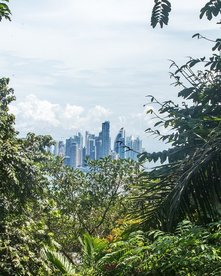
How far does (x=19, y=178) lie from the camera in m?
7.14

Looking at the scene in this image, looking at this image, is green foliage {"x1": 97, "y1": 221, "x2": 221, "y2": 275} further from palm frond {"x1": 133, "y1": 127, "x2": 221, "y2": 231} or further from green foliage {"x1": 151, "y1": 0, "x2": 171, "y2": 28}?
green foliage {"x1": 151, "y1": 0, "x2": 171, "y2": 28}

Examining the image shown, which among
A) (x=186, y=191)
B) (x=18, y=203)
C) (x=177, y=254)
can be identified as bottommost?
(x=177, y=254)

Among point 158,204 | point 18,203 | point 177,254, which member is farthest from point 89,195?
point 177,254

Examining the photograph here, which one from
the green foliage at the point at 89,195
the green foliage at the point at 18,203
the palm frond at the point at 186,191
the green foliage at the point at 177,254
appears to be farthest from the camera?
the green foliage at the point at 89,195

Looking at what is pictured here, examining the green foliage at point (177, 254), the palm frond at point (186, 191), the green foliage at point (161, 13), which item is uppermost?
the green foliage at point (161, 13)

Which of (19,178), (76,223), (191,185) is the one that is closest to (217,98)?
(191,185)

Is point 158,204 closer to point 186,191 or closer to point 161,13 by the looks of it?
point 186,191

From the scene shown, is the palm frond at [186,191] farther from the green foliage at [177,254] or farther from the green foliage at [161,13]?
the green foliage at [161,13]

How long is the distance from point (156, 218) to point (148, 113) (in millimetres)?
1917

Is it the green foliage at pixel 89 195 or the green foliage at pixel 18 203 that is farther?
the green foliage at pixel 89 195

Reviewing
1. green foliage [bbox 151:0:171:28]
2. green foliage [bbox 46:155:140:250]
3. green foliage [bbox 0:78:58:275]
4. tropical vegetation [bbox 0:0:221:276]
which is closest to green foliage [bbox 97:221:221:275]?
tropical vegetation [bbox 0:0:221:276]

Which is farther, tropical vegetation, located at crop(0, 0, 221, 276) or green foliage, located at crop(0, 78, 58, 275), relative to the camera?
green foliage, located at crop(0, 78, 58, 275)

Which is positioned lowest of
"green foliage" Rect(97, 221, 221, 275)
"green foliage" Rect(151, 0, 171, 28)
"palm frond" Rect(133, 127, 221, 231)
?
"green foliage" Rect(97, 221, 221, 275)

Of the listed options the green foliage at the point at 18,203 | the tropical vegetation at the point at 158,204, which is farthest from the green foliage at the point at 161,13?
the green foliage at the point at 18,203
